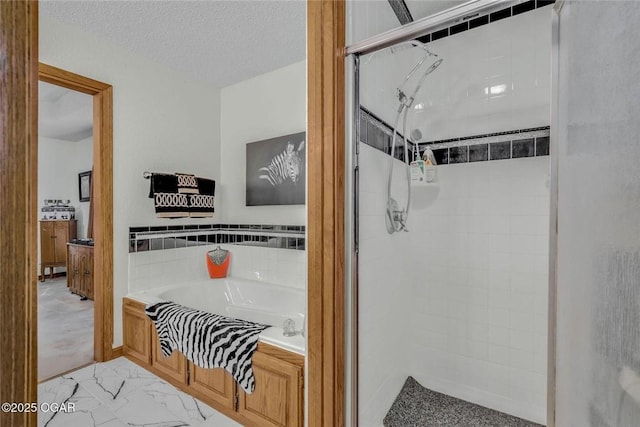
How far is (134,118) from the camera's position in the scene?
8.64ft

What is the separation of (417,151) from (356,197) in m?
0.98

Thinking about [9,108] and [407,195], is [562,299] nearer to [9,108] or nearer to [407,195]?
[9,108]

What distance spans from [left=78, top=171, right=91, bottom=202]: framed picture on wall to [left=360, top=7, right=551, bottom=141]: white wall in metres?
4.88

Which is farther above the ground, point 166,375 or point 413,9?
point 413,9

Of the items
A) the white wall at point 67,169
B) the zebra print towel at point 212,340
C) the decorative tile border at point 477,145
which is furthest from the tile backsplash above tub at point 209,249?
the white wall at point 67,169

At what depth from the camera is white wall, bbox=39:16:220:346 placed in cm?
230

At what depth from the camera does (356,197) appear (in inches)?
51.6

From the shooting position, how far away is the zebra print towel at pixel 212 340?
1.76 metres

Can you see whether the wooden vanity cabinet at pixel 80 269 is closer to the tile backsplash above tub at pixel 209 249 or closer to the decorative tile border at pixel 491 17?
the tile backsplash above tub at pixel 209 249

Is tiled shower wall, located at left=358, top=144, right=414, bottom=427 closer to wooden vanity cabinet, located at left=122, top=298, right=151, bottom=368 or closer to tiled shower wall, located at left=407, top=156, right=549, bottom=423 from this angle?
tiled shower wall, located at left=407, top=156, right=549, bottom=423

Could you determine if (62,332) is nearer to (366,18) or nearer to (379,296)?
(379,296)

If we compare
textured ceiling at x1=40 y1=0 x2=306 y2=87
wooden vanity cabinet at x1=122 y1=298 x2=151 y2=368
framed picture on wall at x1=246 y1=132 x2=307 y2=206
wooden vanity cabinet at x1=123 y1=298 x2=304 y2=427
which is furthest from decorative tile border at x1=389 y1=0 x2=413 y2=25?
wooden vanity cabinet at x1=122 y1=298 x2=151 y2=368

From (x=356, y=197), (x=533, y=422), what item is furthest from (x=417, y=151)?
(x=533, y=422)

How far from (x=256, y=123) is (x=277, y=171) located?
558 millimetres
